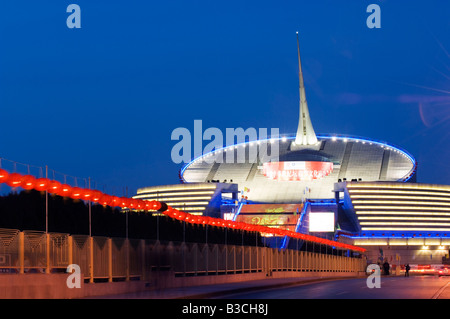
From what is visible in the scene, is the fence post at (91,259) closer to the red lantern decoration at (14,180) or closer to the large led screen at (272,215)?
the red lantern decoration at (14,180)

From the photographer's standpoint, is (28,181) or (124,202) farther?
(124,202)

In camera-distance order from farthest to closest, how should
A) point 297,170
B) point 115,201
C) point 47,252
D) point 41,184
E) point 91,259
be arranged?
1. point 297,170
2. point 115,201
3. point 91,259
4. point 47,252
5. point 41,184

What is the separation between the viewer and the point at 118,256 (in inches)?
1314

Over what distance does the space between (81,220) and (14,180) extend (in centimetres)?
1141

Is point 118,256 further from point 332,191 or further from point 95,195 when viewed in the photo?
point 332,191

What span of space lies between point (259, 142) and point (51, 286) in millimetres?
127143

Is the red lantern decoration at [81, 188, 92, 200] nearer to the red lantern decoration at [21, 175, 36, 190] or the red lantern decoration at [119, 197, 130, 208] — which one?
the red lantern decoration at [119, 197, 130, 208]

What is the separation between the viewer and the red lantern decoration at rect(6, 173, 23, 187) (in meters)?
25.1

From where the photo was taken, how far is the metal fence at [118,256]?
26375mm

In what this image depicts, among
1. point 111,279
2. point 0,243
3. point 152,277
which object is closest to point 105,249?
point 111,279

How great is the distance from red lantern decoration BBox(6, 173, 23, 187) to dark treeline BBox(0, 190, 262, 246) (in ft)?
17.9

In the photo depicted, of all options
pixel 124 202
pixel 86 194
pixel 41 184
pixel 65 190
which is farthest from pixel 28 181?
pixel 124 202

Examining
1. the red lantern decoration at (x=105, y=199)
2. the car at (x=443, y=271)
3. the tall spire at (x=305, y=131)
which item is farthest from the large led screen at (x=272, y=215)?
the red lantern decoration at (x=105, y=199)

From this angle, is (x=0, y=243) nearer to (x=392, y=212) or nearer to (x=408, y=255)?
(x=408, y=255)
